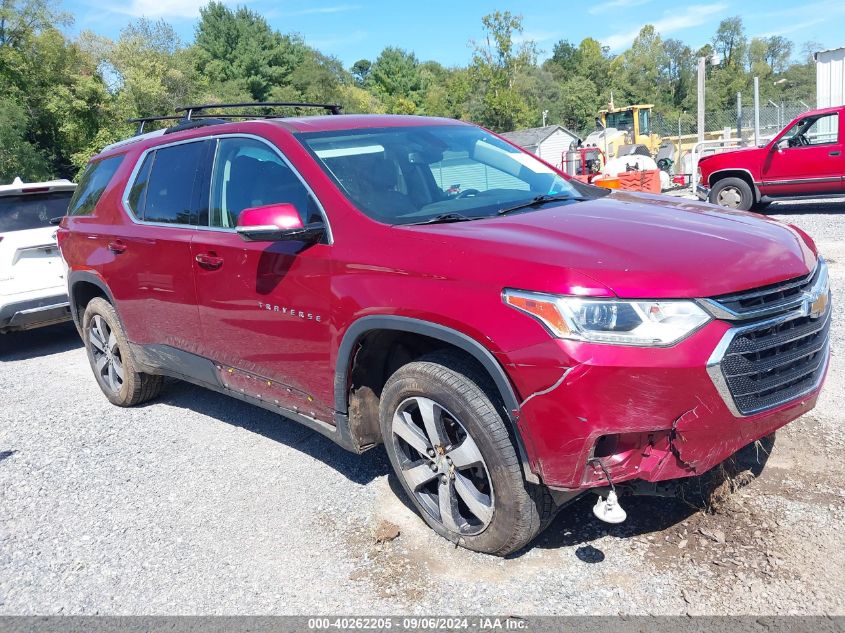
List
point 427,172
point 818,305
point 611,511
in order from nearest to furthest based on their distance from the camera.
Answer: point 611,511 → point 818,305 → point 427,172

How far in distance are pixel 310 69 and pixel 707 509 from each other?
228 ft

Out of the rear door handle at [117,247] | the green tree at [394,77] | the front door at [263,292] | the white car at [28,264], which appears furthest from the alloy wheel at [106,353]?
the green tree at [394,77]

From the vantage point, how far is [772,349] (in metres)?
2.71

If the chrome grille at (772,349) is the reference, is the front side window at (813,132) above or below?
above

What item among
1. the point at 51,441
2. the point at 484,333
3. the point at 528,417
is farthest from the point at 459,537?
the point at 51,441

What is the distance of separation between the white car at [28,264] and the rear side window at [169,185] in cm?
274

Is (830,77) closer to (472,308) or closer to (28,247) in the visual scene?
(28,247)

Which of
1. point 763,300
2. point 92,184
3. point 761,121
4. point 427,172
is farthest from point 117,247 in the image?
point 761,121

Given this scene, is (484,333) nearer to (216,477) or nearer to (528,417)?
(528,417)

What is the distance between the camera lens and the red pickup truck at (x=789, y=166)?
1251 cm

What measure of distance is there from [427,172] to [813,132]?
11.7m

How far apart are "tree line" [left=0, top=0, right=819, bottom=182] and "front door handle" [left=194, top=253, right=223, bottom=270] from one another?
12.6 meters

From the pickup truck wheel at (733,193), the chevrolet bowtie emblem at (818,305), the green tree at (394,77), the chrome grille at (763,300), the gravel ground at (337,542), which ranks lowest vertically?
the gravel ground at (337,542)

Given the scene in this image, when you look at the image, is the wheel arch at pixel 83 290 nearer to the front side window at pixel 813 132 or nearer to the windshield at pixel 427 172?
the windshield at pixel 427 172
